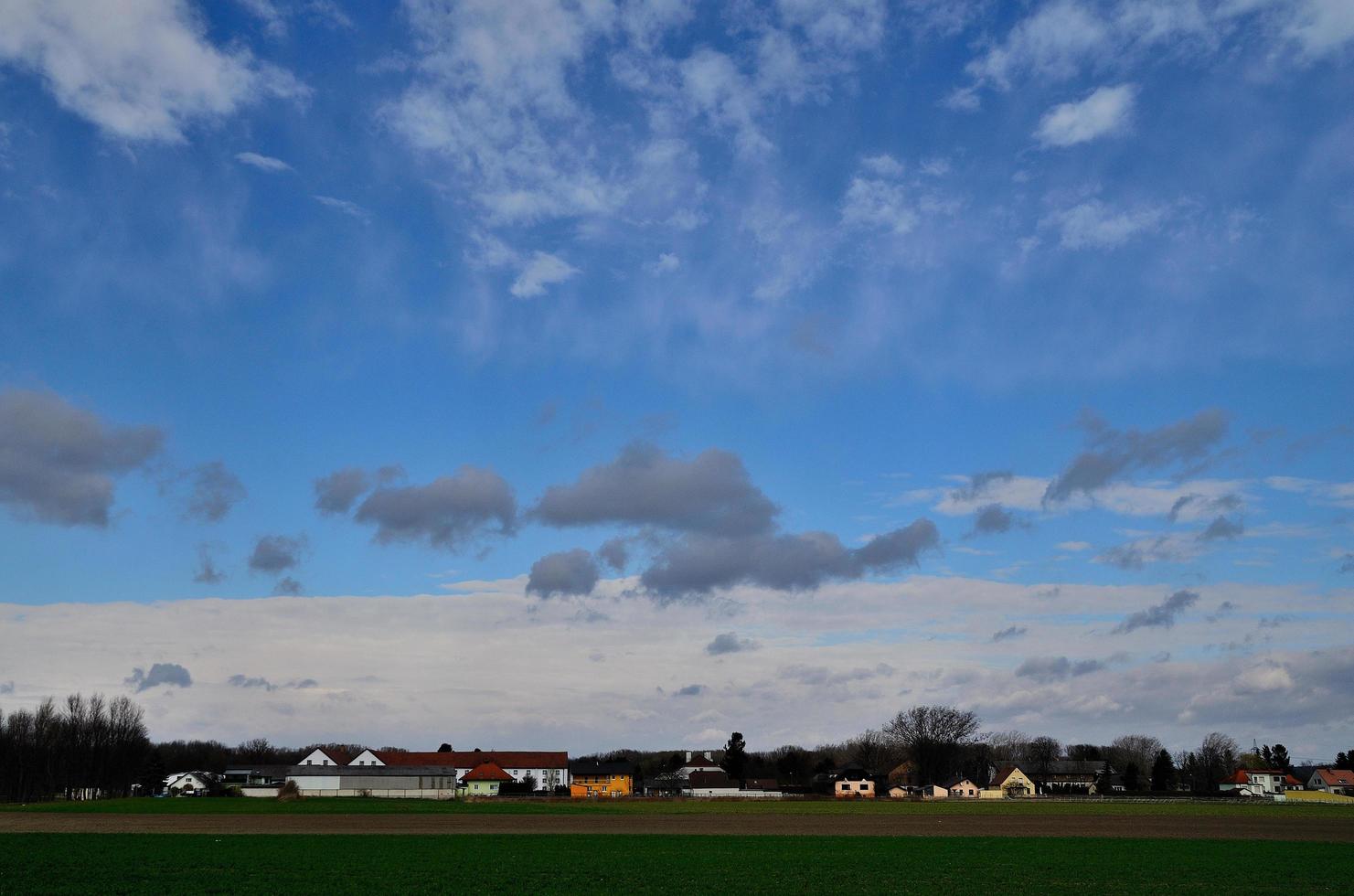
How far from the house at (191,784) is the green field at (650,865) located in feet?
365

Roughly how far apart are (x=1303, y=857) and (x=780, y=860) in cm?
2179

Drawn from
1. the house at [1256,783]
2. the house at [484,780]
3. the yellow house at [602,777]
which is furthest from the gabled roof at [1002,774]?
the house at [484,780]

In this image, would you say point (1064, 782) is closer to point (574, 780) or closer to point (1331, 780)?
point (1331, 780)

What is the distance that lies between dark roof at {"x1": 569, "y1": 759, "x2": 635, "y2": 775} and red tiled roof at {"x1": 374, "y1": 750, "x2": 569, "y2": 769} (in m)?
2.26

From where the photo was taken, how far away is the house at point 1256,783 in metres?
166

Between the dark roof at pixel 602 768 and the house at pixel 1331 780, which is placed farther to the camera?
the dark roof at pixel 602 768

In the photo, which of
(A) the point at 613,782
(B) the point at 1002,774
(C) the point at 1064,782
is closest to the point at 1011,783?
(B) the point at 1002,774

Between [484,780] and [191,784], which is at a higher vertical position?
[191,784]

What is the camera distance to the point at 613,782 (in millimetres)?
182375

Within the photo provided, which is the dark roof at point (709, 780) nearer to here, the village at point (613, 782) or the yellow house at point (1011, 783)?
the village at point (613, 782)

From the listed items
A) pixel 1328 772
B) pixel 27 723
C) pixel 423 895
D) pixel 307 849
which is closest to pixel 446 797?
pixel 27 723

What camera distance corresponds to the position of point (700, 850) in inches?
1721

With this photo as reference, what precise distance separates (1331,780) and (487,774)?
5603 inches

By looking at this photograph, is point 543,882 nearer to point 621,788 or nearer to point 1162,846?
point 1162,846
